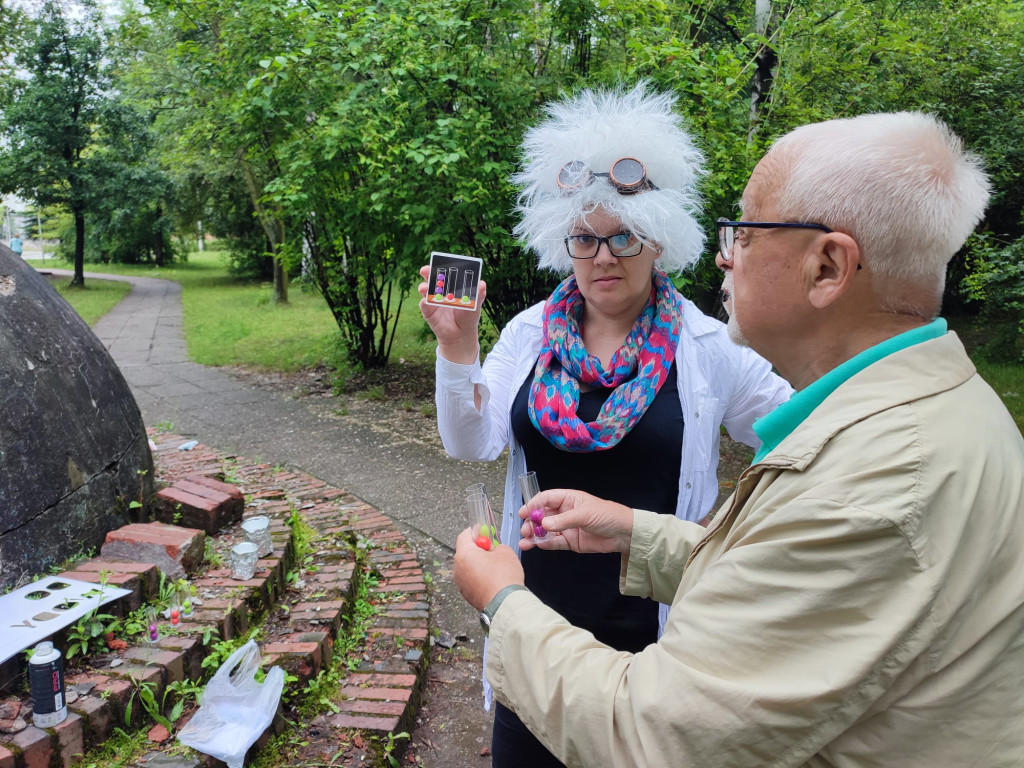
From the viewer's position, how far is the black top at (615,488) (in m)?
2.05

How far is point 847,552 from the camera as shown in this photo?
888 millimetres

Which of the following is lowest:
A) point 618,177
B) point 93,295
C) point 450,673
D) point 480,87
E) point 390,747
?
point 93,295

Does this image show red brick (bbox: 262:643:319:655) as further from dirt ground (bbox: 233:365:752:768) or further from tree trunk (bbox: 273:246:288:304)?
tree trunk (bbox: 273:246:288:304)

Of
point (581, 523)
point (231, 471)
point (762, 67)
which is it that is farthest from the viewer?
point (762, 67)

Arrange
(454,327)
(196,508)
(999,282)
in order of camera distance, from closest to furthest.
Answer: (454,327)
(196,508)
(999,282)

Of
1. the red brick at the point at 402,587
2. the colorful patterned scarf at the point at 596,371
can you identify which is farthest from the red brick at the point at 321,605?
the colorful patterned scarf at the point at 596,371

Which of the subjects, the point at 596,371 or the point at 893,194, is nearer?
the point at 893,194

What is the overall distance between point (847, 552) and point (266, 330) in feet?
43.6

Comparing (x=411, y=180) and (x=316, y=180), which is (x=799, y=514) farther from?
(x=316, y=180)

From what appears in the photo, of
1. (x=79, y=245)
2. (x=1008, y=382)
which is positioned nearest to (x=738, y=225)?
(x=1008, y=382)

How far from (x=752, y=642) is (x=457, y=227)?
5427mm

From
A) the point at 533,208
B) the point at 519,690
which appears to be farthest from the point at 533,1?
Answer: the point at 519,690

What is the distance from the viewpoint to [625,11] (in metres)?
5.37

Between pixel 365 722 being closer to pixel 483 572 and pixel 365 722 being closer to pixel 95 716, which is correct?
pixel 95 716
